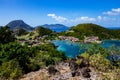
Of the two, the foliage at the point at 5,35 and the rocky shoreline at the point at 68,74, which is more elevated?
the foliage at the point at 5,35

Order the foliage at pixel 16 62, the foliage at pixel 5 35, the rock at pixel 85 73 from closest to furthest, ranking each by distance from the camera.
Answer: the rock at pixel 85 73
the foliage at pixel 16 62
the foliage at pixel 5 35

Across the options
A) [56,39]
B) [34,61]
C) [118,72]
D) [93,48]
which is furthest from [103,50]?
[56,39]

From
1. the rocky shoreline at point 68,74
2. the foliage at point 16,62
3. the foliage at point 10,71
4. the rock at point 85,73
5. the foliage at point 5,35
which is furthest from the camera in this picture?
the foliage at point 5,35

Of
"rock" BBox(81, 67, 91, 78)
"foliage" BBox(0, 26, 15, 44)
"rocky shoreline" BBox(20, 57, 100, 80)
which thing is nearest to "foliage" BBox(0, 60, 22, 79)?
"rocky shoreline" BBox(20, 57, 100, 80)

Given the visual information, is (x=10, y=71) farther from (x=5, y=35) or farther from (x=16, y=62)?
(x=5, y=35)

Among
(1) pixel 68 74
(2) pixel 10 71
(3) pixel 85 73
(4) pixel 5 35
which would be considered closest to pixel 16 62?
(2) pixel 10 71

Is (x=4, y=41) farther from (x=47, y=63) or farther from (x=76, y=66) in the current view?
(x=76, y=66)

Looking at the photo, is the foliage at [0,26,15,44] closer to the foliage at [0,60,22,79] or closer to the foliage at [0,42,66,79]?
the foliage at [0,42,66,79]

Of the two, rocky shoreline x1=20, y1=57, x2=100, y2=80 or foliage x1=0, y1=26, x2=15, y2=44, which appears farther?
foliage x1=0, y1=26, x2=15, y2=44

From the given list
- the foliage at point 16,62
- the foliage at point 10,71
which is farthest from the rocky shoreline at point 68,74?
the foliage at point 16,62

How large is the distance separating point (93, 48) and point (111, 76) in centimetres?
2418

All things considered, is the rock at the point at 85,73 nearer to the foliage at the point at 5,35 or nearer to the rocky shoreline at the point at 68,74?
the rocky shoreline at the point at 68,74

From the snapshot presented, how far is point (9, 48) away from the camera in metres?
54.4

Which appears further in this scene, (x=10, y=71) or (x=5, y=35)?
(x=5, y=35)
